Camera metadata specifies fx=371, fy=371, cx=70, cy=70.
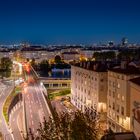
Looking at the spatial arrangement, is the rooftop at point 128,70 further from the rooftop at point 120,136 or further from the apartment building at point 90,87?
the rooftop at point 120,136

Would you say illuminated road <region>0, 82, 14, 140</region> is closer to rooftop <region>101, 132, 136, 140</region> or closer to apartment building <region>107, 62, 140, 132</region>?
apartment building <region>107, 62, 140, 132</region>

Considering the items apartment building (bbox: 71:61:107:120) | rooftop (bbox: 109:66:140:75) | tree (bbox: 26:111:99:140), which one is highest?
rooftop (bbox: 109:66:140:75)

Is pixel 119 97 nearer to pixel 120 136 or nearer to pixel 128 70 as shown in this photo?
pixel 128 70

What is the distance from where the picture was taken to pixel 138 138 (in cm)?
815

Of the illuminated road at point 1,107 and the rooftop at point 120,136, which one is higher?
the rooftop at point 120,136

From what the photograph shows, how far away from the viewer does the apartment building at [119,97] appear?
16752 millimetres

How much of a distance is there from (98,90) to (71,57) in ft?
207

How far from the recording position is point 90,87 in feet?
71.7

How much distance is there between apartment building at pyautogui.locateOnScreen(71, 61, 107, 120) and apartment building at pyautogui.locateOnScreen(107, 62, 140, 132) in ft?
2.78

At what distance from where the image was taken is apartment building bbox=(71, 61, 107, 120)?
20375 mm

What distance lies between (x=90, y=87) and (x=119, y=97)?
14.4ft

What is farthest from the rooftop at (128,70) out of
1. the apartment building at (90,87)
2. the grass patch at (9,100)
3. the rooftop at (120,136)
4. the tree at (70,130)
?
the rooftop at (120,136)

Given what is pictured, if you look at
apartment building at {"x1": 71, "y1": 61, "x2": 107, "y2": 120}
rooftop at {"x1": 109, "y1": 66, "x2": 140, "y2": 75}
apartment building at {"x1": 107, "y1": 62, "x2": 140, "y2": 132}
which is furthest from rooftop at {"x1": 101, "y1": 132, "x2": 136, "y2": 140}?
apartment building at {"x1": 71, "y1": 61, "x2": 107, "y2": 120}

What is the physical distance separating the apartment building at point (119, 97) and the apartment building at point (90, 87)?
0.85 m
